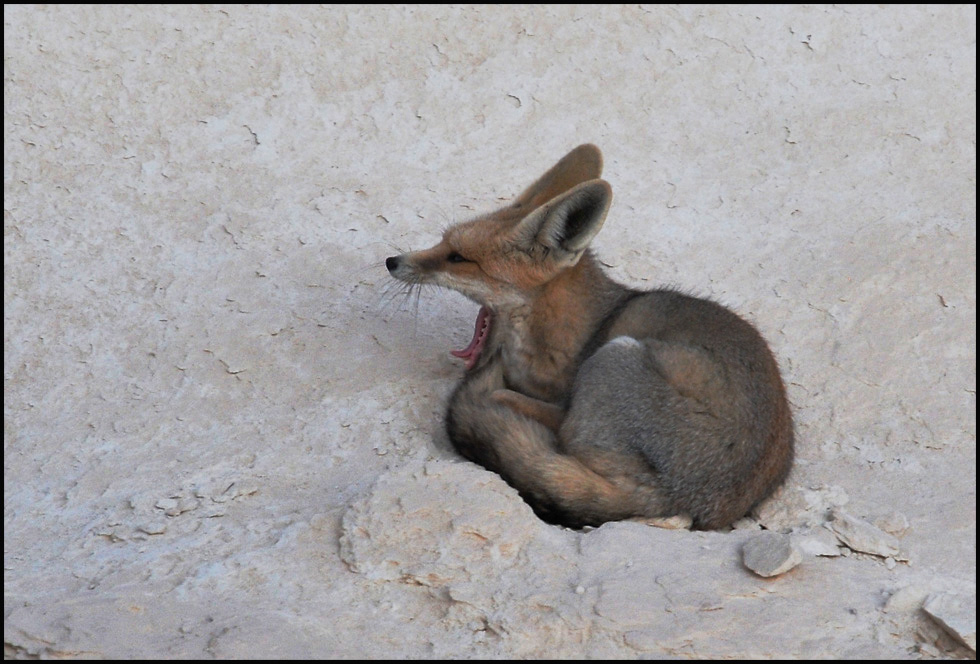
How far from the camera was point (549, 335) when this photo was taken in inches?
186

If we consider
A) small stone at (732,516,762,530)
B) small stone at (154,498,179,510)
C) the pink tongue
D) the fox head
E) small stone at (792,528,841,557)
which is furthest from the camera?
the pink tongue

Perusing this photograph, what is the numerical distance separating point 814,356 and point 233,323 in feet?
9.73

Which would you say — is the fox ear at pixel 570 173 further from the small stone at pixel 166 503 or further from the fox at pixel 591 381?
the small stone at pixel 166 503

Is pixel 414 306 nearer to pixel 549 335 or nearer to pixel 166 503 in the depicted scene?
pixel 549 335

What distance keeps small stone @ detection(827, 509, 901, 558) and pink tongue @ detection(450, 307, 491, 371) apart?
71.5 inches

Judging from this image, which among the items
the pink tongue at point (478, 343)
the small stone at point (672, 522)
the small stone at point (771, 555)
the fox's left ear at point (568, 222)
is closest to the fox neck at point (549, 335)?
the pink tongue at point (478, 343)

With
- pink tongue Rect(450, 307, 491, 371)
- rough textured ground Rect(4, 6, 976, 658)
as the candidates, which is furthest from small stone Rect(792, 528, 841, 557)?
pink tongue Rect(450, 307, 491, 371)

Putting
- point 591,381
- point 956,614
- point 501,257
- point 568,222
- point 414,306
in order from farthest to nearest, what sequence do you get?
point 414,306 → point 501,257 → point 568,222 → point 591,381 → point 956,614

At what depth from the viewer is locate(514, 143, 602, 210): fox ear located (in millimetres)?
4945

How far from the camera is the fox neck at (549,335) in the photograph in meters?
4.72

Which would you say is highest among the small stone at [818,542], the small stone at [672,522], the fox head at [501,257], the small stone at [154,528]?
the fox head at [501,257]

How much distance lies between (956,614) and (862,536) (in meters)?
0.63

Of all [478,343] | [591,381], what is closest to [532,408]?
[591,381]

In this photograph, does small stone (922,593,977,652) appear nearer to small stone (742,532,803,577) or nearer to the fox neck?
small stone (742,532,803,577)
